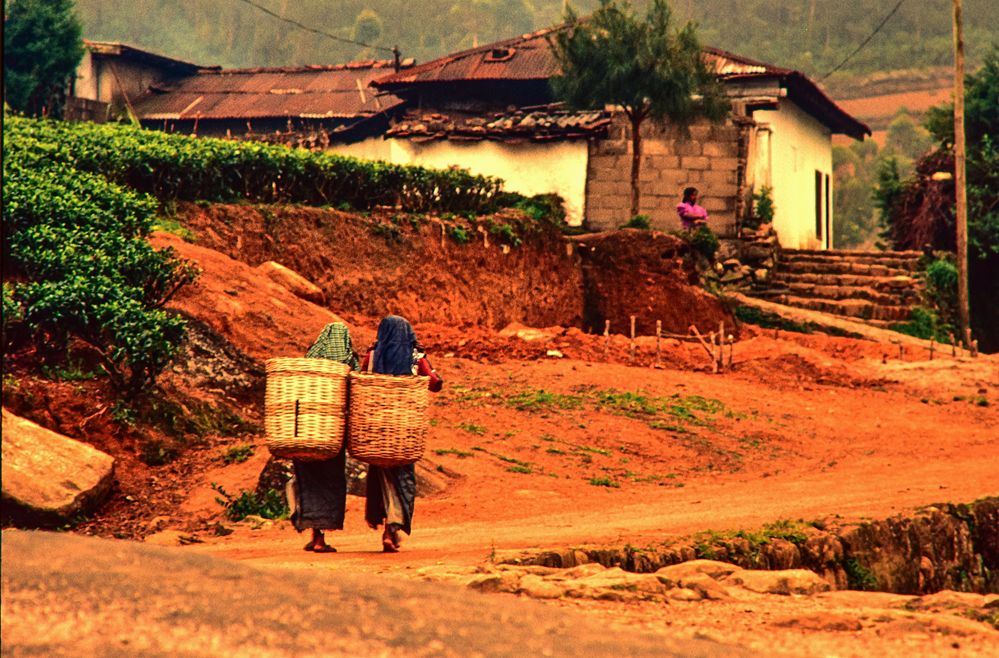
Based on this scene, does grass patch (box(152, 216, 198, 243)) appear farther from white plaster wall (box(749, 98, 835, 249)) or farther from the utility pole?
the utility pole

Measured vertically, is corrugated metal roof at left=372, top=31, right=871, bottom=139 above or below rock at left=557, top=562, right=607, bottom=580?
above

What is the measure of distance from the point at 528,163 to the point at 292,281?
439 inches

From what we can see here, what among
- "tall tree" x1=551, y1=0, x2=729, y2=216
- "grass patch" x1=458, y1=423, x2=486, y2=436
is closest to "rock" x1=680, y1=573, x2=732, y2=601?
"grass patch" x1=458, y1=423, x2=486, y2=436

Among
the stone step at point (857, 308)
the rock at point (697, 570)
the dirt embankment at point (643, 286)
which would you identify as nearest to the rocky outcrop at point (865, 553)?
the rock at point (697, 570)

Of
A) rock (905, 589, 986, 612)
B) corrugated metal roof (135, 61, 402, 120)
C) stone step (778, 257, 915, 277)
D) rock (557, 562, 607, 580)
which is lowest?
rock (905, 589, 986, 612)

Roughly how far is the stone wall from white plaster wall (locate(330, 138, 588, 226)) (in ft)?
1.07

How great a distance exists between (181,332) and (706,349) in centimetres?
953

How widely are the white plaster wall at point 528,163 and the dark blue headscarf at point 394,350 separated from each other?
67.2 feet

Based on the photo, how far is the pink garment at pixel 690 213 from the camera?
2633 centimetres

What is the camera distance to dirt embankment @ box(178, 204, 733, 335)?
20266mm

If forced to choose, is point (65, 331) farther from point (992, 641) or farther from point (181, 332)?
point (992, 641)

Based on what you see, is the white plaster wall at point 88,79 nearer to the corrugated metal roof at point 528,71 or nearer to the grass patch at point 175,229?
the corrugated metal roof at point 528,71

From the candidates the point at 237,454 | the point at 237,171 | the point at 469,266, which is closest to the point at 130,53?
the point at 469,266

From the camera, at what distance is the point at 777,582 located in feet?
24.3
